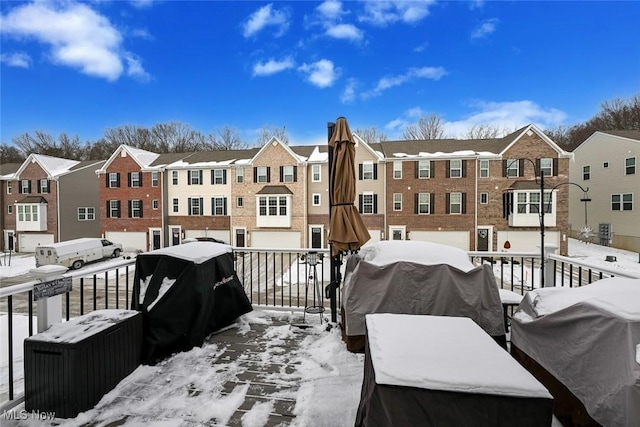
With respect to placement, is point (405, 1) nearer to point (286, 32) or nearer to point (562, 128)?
point (286, 32)

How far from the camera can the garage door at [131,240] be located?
71.6ft

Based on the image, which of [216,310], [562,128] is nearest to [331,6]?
[216,310]

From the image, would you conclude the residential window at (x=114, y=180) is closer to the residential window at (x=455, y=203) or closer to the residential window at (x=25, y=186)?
the residential window at (x=25, y=186)

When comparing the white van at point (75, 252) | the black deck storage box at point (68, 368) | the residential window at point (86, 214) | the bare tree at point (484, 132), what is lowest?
the white van at point (75, 252)

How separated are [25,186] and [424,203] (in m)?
30.8

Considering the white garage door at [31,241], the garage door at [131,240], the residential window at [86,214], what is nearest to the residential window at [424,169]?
the garage door at [131,240]

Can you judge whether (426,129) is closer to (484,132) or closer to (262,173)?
(484,132)

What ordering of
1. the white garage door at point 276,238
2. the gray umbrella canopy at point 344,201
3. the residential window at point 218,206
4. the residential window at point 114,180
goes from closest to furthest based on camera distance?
the gray umbrella canopy at point 344,201, the white garage door at point 276,238, the residential window at point 218,206, the residential window at point 114,180

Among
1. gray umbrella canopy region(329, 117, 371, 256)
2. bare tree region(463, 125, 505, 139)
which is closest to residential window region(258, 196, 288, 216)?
gray umbrella canopy region(329, 117, 371, 256)

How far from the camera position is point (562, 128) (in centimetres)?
2858

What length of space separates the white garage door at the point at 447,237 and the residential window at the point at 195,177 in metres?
15.1

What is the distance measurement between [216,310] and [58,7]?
724cm

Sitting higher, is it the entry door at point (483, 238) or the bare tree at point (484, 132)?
the bare tree at point (484, 132)

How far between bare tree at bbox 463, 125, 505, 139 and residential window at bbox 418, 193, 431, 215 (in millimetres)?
13119
